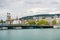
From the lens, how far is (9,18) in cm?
2873

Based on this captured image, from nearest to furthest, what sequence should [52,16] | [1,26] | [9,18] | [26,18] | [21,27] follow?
[1,26] < [21,27] < [9,18] < [26,18] < [52,16]

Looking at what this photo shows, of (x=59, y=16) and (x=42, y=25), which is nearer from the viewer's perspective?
(x=42, y=25)

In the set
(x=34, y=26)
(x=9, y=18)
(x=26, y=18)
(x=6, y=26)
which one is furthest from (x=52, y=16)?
(x=6, y=26)

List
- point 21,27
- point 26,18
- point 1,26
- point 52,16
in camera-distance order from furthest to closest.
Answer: point 52,16
point 26,18
point 21,27
point 1,26

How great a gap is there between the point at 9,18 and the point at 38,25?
5.02 metres

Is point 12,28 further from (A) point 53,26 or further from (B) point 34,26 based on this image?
(A) point 53,26

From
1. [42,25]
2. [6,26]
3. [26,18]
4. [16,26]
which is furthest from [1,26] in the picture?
[26,18]

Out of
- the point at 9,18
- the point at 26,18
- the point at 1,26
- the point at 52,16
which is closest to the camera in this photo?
the point at 1,26

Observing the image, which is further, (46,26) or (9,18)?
(9,18)

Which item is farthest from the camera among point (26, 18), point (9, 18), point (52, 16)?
point (52, 16)

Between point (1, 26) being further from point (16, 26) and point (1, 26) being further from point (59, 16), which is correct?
point (59, 16)

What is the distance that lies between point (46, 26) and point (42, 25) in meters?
0.53

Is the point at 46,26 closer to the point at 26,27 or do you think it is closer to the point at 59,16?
the point at 26,27

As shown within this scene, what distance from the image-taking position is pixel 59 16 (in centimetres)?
3694
